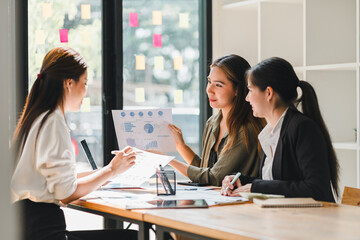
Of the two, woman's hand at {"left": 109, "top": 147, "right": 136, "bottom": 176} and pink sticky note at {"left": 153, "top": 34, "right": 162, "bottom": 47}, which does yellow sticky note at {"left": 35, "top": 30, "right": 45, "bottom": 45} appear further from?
woman's hand at {"left": 109, "top": 147, "right": 136, "bottom": 176}

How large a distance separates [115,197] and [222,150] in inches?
27.4

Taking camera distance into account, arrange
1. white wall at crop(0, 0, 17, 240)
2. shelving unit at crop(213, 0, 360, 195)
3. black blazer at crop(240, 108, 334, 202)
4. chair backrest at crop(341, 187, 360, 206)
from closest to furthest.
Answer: white wall at crop(0, 0, 17, 240) → black blazer at crop(240, 108, 334, 202) → chair backrest at crop(341, 187, 360, 206) → shelving unit at crop(213, 0, 360, 195)

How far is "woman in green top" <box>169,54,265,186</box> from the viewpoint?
7.77 feet

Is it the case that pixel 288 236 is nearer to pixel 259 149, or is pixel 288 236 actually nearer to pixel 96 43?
pixel 259 149

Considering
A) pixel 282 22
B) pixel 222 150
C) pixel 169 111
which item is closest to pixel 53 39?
pixel 169 111

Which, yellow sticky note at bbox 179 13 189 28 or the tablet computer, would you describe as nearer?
the tablet computer

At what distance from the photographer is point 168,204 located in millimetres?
1771

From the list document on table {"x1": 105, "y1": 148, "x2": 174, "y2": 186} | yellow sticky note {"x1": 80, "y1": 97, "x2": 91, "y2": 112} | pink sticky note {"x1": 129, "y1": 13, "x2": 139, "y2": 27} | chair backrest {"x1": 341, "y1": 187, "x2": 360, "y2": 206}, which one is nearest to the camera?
chair backrest {"x1": 341, "y1": 187, "x2": 360, "y2": 206}

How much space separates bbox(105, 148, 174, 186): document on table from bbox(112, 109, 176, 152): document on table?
0.59ft

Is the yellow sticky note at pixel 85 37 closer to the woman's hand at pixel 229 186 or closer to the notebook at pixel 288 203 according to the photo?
the woman's hand at pixel 229 186

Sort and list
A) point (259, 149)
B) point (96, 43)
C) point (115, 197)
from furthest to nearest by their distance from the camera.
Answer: point (96, 43) < point (259, 149) < point (115, 197)

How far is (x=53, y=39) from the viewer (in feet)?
9.87

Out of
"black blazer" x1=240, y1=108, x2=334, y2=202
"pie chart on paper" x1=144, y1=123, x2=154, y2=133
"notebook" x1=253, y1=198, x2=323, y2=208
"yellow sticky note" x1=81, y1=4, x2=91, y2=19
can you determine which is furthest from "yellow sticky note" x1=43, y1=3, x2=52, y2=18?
"notebook" x1=253, y1=198, x2=323, y2=208

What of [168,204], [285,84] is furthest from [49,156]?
[285,84]
